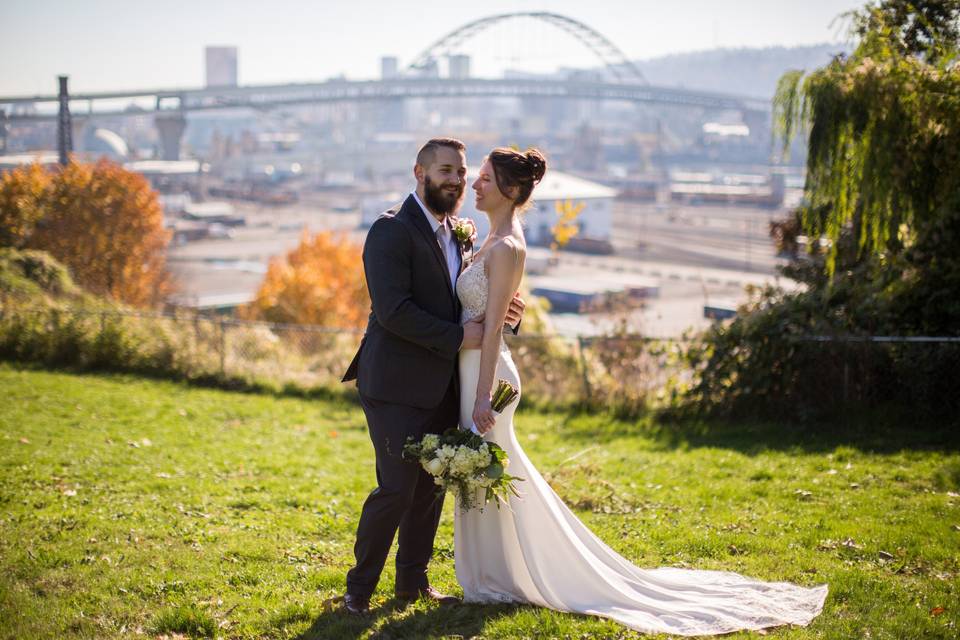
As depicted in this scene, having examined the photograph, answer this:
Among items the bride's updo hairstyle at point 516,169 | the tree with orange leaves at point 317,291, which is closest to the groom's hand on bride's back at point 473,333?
the bride's updo hairstyle at point 516,169

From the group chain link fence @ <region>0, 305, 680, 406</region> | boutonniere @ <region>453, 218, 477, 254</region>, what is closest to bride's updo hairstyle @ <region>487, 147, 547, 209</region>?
boutonniere @ <region>453, 218, 477, 254</region>

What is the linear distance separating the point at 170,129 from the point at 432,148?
120 metres

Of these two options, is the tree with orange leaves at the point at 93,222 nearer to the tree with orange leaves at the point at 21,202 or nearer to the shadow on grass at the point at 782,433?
the tree with orange leaves at the point at 21,202

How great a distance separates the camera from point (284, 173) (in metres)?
158

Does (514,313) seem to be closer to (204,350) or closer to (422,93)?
(204,350)

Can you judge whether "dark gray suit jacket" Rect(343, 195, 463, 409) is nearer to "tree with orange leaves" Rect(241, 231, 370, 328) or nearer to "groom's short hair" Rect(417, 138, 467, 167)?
"groom's short hair" Rect(417, 138, 467, 167)

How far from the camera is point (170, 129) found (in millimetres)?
115000

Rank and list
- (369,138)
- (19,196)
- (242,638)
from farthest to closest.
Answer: (369,138) → (19,196) → (242,638)

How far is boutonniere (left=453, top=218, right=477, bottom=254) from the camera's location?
422 cm

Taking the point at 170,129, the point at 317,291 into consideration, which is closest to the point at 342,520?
the point at 317,291

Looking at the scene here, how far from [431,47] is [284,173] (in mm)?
36286

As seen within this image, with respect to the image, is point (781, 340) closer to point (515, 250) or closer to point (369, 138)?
point (515, 250)

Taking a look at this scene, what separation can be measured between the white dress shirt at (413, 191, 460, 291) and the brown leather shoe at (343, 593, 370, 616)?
1.48 meters

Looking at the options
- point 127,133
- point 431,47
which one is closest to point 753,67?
point 431,47
